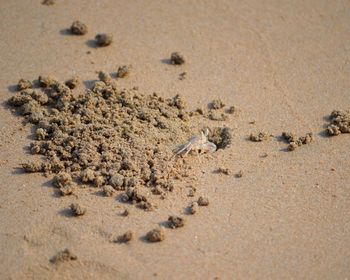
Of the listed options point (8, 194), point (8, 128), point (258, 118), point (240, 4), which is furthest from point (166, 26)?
point (8, 194)

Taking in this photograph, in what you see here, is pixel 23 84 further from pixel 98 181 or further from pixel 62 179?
pixel 98 181

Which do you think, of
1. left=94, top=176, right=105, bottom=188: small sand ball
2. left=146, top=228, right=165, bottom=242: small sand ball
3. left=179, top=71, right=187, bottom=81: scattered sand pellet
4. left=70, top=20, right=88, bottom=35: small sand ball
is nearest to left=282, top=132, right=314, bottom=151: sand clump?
left=179, top=71, right=187, bottom=81: scattered sand pellet

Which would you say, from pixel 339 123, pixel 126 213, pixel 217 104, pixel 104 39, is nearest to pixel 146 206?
pixel 126 213

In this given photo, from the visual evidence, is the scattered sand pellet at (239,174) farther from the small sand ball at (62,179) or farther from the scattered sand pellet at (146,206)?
the small sand ball at (62,179)

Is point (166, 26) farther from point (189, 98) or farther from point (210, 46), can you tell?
point (189, 98)

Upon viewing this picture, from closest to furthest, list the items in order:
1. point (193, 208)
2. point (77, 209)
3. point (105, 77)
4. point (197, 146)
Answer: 1. point (77, 209)
2. point (193, 208)
3. point (197, 146)
4. point (105, 77)

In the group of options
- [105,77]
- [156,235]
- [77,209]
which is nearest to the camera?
[156,235]
